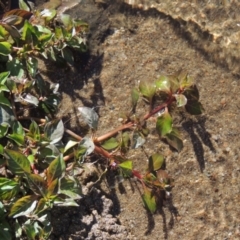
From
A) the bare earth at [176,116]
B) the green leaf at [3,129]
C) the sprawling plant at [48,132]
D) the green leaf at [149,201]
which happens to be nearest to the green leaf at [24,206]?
the sprawling plant at [48,132]

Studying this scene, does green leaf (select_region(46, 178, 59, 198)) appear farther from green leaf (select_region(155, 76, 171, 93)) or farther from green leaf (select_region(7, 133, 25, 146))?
green leaf (select_region(155, 76, 171, 93))

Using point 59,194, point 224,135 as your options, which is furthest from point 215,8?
point 59,194

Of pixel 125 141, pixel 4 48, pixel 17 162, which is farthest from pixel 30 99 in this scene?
pixel 125 141

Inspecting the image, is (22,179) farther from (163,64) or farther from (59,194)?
(163,64)

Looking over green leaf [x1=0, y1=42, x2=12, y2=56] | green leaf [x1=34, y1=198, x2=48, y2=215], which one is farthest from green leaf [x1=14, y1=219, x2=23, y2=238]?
green leaf [x1=0, y1=42, x2=12, y2=56]

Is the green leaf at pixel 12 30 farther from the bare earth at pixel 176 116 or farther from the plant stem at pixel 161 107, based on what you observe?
the plant stem at pixel 161 107

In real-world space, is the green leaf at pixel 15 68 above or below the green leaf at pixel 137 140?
above

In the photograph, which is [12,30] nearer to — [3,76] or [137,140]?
[3,76]
